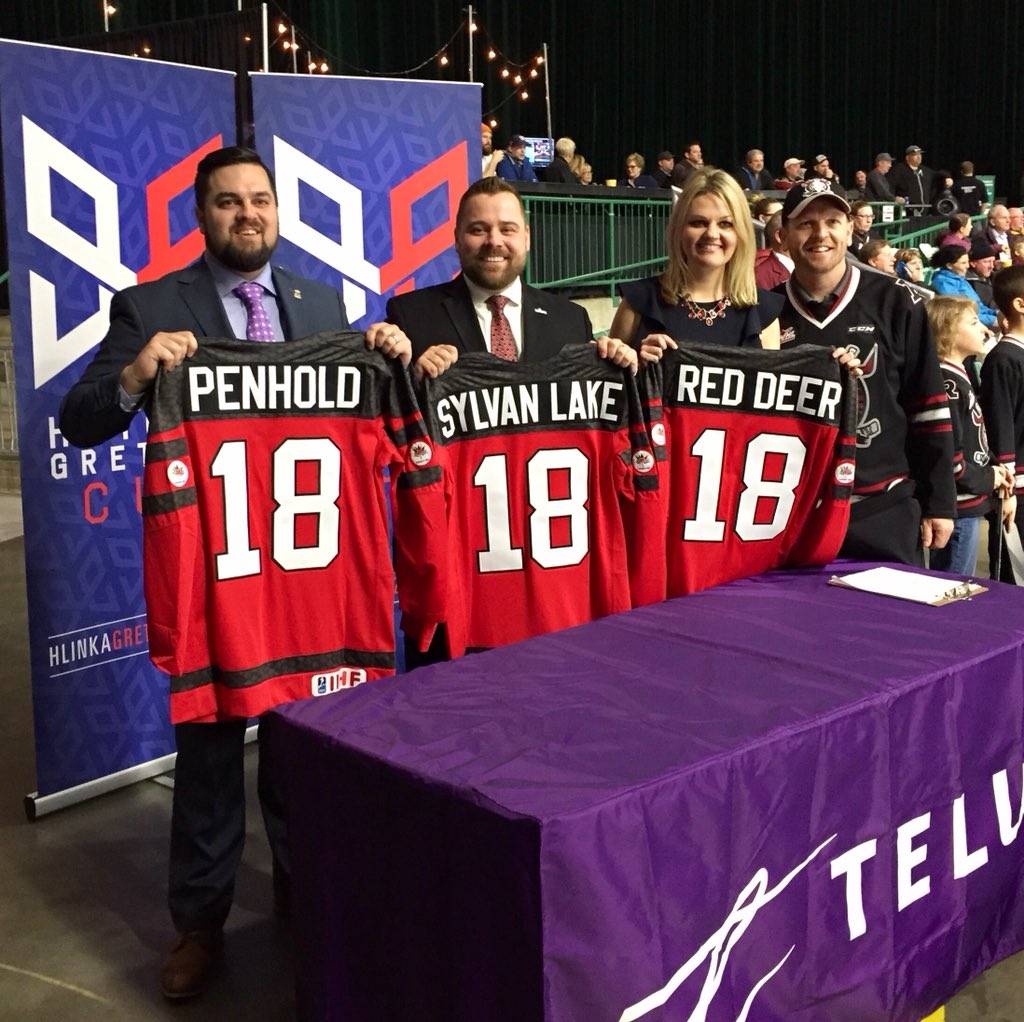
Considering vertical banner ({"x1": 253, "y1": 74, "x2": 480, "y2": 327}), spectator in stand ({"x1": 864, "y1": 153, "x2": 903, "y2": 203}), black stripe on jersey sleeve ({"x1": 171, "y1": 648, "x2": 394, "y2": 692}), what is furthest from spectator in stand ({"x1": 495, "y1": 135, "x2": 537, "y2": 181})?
black stripe on jersey sleeve ({"x1": 171, "y1": 648, "x2": 394, "y2": 692})

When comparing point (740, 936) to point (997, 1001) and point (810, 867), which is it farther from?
point (997, 1001)

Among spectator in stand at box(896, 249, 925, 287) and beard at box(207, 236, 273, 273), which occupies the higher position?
spectator in stand at box(896, 249, 925, 287)

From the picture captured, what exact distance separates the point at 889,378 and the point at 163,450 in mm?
1843

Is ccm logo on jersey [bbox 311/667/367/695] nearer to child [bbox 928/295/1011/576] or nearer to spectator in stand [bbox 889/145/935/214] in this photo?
child [bbox 928/295/1011/576]

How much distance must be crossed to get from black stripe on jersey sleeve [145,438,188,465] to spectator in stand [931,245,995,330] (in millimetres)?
6172

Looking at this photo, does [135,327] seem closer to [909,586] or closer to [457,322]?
[457,322]

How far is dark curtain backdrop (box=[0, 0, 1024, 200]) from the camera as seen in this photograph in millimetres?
20469

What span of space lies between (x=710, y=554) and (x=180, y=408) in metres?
1.37

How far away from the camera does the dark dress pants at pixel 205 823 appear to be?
273 centimetres

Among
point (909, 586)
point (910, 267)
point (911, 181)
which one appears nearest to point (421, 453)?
point (909, 586)

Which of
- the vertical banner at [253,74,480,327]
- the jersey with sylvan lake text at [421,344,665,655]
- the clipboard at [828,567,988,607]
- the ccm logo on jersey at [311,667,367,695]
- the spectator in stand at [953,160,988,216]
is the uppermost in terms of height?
the spectator in stand at [953,160,988,216]

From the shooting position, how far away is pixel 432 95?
176 inches

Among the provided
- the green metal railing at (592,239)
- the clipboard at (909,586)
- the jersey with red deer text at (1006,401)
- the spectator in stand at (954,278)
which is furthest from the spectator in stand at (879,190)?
the clipboard at (909,586)

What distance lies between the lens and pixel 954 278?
7.98 m
